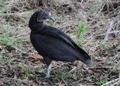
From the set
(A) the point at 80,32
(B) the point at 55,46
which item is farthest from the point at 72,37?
(B) the point at 55,46

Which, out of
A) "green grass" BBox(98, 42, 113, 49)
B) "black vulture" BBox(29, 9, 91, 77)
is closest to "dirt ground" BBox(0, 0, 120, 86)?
"green grass" BBox(98, 42, 113, 49)

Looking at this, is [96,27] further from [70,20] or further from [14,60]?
[14,60]

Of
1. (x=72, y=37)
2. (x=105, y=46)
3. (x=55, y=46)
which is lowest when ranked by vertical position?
(x=105, y=46)

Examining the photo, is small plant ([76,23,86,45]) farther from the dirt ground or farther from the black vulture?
the black vulture

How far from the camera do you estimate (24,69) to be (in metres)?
3.82

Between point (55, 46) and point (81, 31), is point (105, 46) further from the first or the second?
point (55, 46)

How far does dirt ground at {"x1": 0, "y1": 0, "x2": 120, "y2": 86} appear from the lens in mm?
3736

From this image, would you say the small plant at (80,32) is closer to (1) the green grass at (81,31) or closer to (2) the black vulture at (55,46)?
(1) the green grass at (81,31)

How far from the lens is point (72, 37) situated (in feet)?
15.9

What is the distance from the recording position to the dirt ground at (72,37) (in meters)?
3.74

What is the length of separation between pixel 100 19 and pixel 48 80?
2.26m

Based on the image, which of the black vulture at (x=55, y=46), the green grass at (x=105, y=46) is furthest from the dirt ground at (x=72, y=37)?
the black vulture at (x=55, y=46)

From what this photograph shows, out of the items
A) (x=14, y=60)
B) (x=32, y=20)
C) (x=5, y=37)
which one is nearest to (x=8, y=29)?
(x=5, y=37)

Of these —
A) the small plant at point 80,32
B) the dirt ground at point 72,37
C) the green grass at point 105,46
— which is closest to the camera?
the dirt ground at point 72,37
